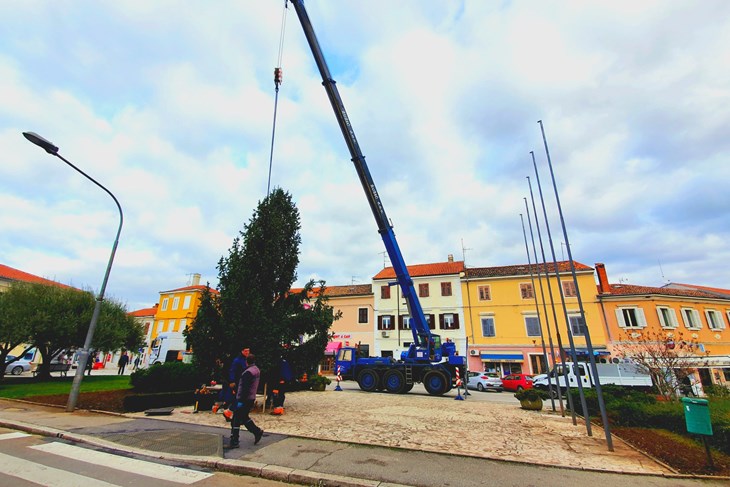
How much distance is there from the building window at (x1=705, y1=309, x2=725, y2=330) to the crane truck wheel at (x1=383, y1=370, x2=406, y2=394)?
2816cm

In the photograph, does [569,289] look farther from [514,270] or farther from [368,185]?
[368,185]

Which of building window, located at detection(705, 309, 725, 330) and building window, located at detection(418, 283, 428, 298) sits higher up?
building window, located at detection(418, 283, 428, 298)

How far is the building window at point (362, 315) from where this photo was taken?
35.8m

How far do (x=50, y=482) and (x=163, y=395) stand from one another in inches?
257

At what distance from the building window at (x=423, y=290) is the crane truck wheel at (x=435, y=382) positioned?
53.6 feet

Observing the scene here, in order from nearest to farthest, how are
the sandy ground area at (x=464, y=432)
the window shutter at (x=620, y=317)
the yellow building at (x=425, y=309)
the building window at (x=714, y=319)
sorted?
the sandy ground area at (x=464, y=432), the window shutter at (x=620, y=317), the building window at (x=714, y=319), the yellow building at (x=425, y=309)

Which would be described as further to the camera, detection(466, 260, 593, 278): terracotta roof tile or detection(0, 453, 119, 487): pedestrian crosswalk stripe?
detection(466, 260, 593, 278): terracotta roof tile

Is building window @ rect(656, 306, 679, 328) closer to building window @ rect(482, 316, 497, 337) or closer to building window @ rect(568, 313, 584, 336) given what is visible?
building window @ rect(568, 313, 584, 336)

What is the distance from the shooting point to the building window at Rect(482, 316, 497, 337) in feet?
103

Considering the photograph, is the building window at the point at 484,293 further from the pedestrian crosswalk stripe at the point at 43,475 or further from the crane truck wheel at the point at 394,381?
the pedestrian crosswalk stripe at the point at 43,475

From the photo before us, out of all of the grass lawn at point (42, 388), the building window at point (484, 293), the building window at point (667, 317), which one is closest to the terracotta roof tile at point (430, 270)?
the building window at point (484, 293)

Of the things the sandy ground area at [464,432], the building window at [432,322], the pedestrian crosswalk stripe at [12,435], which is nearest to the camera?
the sandy ground area at [464,432]

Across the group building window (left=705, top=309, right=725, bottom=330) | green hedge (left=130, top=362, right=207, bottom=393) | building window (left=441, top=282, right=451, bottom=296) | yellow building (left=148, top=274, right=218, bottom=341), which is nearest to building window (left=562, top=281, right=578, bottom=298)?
building window (left=441, top=282, right=451, bottom=296)

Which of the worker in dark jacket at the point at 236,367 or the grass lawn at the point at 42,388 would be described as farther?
the grass lawn at the point at 42,388
